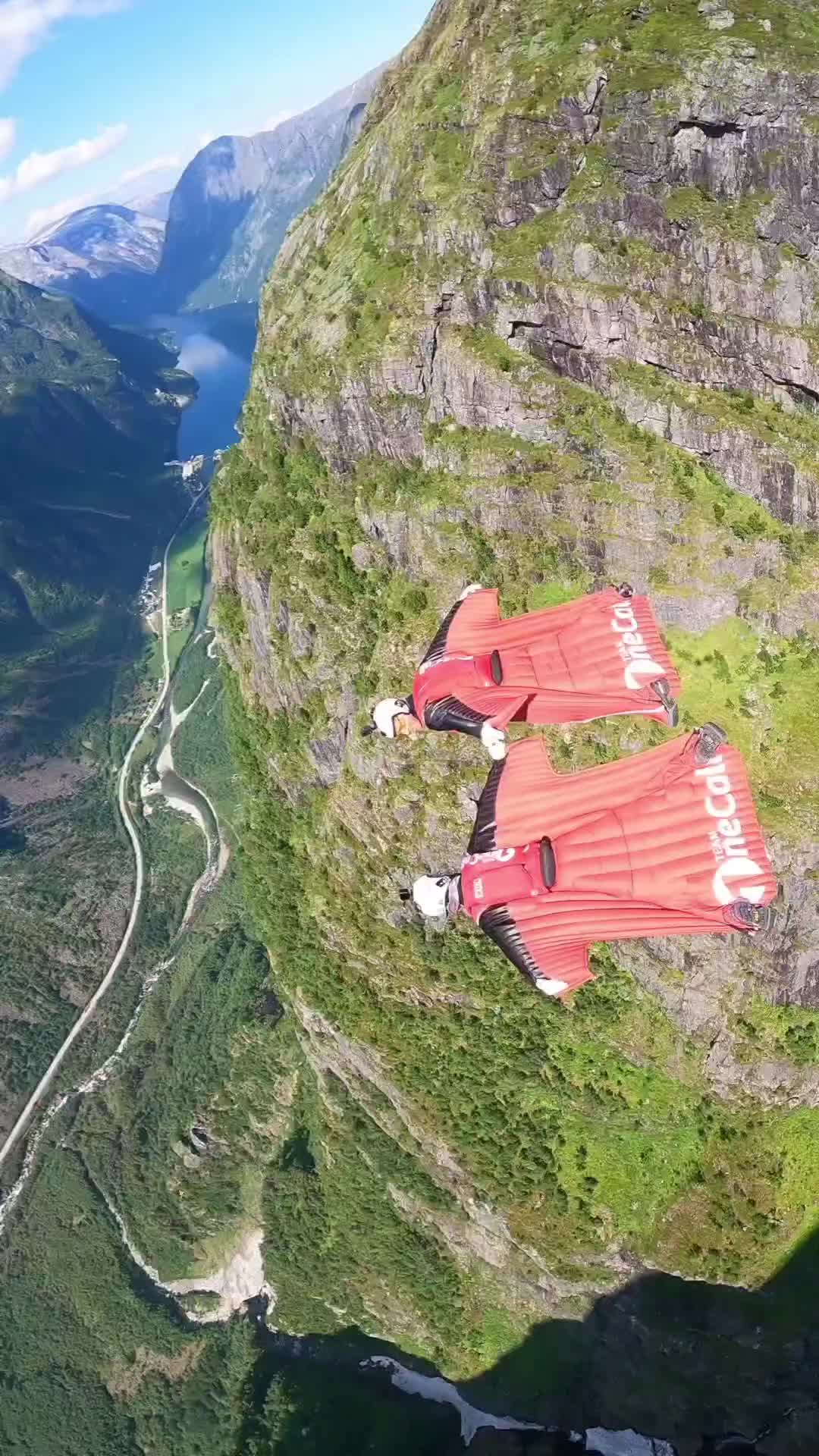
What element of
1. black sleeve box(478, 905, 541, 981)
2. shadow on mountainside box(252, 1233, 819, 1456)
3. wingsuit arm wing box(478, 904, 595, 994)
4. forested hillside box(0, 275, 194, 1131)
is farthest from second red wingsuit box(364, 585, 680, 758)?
forested hillside box(0, 275, 194, 1131)

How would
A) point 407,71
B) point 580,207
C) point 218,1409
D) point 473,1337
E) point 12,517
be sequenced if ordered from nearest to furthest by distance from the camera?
1. point 580,207
2. point 407,71
3. point 473,1337
4. point 218,1409
5. point 12,517

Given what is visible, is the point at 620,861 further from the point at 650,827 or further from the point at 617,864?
the point at 650,827

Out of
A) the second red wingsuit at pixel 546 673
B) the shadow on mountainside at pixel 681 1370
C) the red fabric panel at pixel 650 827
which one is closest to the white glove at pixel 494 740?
the second red wingsuit at pixel 546 673

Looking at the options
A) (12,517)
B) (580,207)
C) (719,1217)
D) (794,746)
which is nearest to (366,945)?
(719,1217)

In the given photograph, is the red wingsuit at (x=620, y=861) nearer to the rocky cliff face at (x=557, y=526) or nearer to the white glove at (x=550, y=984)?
the white glove at (x=550, y=984)

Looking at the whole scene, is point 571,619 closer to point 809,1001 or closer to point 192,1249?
point 809,1001

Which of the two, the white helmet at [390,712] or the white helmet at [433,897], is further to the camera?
the white helmet at [390,712]
